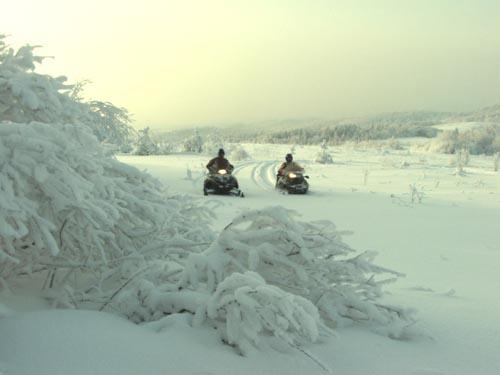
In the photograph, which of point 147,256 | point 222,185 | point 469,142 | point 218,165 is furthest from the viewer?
point 469,142

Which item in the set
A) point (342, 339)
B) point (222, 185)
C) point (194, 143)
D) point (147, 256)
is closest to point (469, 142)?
point (194, 143)

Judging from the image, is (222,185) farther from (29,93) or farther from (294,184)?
(29,93)

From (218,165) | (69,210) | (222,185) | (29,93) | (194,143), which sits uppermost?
(29,93)

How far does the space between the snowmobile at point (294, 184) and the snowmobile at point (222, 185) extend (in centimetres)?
151

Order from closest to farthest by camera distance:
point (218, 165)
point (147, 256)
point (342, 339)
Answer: point (342, 339) → point (147, 256) → point (218, 165)

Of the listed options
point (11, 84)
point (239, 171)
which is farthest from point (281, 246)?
point (239, 171)

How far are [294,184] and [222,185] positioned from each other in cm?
214

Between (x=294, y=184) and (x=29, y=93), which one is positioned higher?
(x=29, y=93)

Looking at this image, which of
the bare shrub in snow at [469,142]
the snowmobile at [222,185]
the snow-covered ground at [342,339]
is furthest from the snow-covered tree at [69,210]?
the bare shrub in snow at [469,142]

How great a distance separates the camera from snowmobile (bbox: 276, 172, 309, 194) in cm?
1398

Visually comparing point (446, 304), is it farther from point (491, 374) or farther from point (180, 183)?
point (180, 183)

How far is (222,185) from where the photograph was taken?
13516mm

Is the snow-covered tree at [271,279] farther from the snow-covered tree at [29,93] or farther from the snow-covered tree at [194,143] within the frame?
the snow-covered tree at [194,143]

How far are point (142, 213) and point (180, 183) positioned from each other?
12415 millimetres
